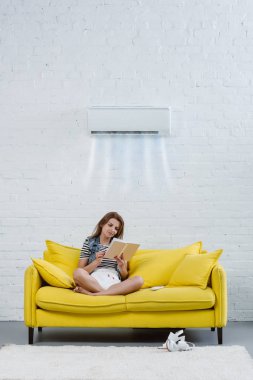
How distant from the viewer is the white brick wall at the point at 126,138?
6.30 metres

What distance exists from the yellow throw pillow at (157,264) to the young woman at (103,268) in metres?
0.14

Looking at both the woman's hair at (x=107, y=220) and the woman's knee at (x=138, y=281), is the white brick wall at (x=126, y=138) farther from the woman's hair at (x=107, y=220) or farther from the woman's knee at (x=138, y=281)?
the woman's knee at (x=138, y=281)

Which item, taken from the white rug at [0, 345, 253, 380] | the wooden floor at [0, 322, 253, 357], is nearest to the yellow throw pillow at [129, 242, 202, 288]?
the wooden floor at [0, 322, 253, 357]

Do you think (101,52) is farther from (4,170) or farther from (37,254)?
(37,254)

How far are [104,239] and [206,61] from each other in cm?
203

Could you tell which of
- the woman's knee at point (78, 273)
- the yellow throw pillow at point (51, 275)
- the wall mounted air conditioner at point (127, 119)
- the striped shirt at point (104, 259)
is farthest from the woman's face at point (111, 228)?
the wall mounted air conditioner at point (127, 119)

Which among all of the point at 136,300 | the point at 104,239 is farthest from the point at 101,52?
the point at 136,300

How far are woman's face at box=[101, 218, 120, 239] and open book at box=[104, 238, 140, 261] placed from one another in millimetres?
253

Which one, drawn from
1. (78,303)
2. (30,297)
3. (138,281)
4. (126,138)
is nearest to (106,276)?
(138,281)

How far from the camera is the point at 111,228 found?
5.67 m

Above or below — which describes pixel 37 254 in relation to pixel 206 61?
below

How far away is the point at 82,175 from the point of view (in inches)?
249

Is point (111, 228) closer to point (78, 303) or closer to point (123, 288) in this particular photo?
point (123, 288)

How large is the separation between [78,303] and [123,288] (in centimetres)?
38
